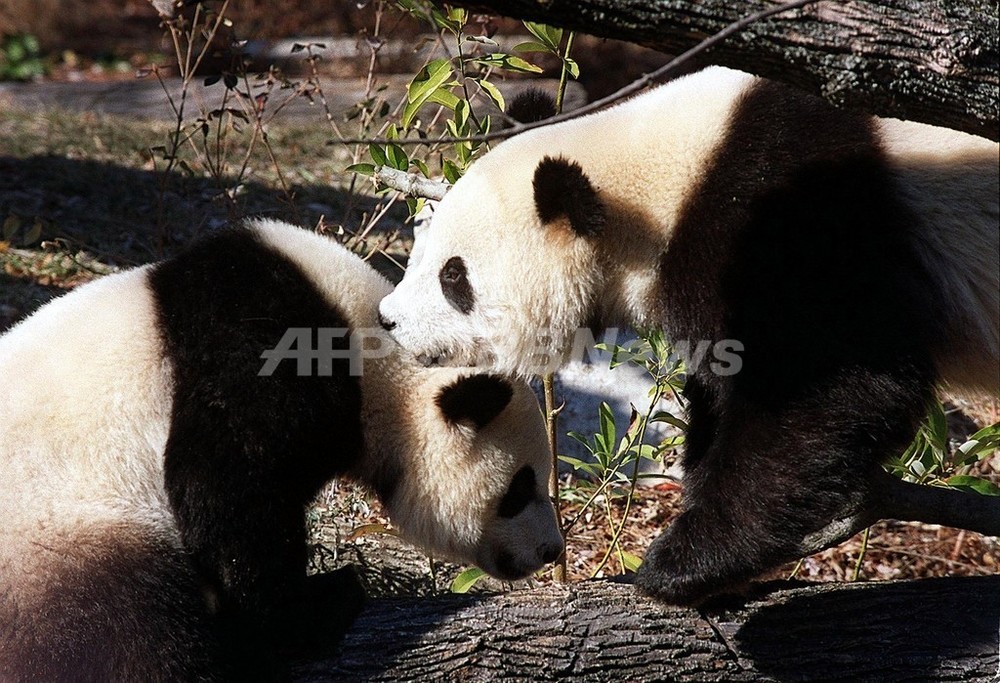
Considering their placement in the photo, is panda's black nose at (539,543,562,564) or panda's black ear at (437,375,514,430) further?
panda's black nose at (539,543,562,564)

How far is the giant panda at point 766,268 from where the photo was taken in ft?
10.5

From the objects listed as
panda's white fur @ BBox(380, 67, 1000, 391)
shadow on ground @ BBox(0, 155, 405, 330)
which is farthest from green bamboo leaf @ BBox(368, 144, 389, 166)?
shadow on ground @ BBox(0, 155, 405, 330)

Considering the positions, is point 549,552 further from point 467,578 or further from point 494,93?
point 494,93

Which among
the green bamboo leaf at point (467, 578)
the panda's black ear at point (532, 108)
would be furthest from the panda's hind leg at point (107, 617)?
the panda's black ear at point (532, 108)

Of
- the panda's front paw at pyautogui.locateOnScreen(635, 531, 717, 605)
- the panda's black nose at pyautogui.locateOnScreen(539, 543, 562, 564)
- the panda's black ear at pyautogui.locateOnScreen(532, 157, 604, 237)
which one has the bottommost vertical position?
the panda's black nose at pyautogui.locateOnScreen(539, 543, 562, 564)

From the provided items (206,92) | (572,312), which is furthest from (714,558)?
(206,92)

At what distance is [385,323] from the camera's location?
12.2 ft

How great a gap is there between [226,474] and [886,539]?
3.74m

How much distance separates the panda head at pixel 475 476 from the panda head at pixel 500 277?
146mm

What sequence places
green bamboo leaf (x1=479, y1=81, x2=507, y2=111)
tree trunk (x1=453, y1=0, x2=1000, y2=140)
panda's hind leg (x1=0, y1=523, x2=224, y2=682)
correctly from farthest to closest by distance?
green bamboo leaf (x1=479, y1=81, x2=507, y2=111) → panda's hind leg (x1=0, y1=523, x2=224, y2=682) → tree trunk (x1=453, y1=0, x2=1000, y2=140)

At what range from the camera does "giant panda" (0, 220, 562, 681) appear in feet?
10.1

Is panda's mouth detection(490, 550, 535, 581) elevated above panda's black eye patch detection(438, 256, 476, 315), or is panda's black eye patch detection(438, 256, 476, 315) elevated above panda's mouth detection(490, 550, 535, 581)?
panda's black eye patch detection(438, 256, 476, 315)

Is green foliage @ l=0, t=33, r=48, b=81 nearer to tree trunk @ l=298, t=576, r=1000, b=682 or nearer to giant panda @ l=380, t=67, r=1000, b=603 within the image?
giant panda @ l=380, t=67, r=1000, b=603

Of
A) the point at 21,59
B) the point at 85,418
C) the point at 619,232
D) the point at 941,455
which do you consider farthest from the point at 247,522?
the point at 21,59
